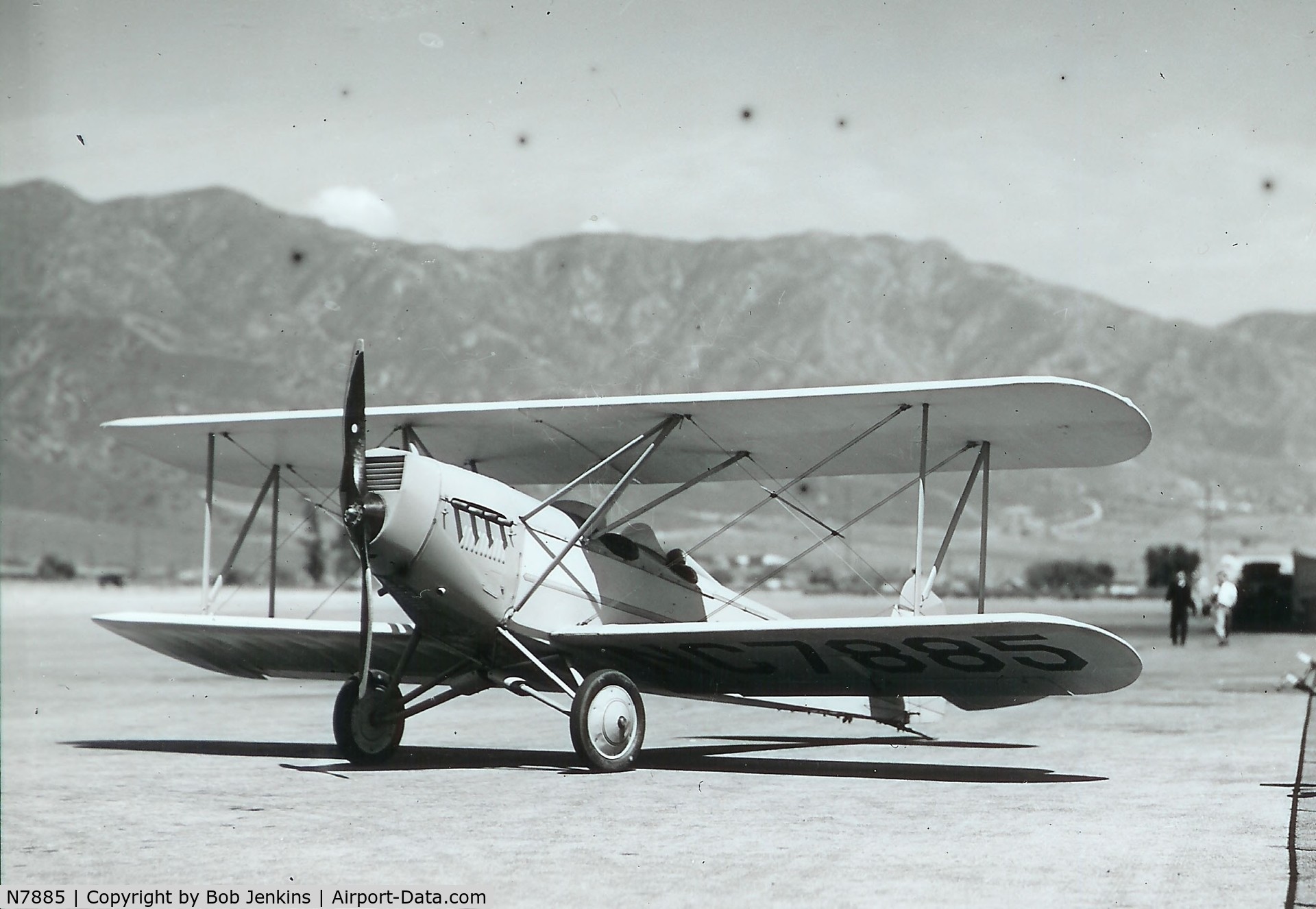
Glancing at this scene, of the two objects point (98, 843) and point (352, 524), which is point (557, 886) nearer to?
point (98, 843)

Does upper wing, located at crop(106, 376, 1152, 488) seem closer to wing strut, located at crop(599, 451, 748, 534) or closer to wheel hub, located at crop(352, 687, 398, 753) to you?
wing strut, located at crop(599, 451, 748, 534)

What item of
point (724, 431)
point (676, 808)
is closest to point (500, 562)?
point (724, 431)

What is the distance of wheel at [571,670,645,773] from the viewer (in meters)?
10.5

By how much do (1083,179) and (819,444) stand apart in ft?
300

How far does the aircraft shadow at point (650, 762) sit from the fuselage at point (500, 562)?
107cm

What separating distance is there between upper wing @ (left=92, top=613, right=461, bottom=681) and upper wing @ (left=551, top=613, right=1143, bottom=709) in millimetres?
1918

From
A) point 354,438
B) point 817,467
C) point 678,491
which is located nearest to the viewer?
point 354,438

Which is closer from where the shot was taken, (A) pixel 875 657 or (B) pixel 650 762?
(A) pixel 875 657

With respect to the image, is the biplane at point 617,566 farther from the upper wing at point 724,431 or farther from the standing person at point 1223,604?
the standing person at point 1223,604

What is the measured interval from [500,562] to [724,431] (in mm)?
2358

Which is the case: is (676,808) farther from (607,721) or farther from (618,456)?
(618,456)

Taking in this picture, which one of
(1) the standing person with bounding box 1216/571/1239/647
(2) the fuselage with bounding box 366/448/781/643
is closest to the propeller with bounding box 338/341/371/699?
(2) the fuselage with bounding box 366/448/781/643

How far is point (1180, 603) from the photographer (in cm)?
3278

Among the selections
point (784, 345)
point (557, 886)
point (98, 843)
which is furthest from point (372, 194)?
point (784, 345)
